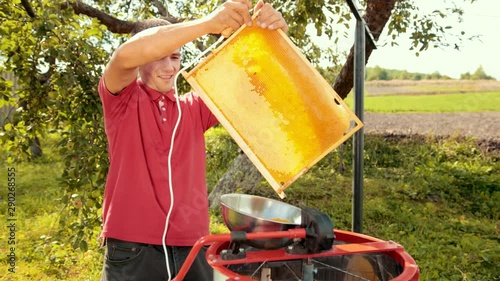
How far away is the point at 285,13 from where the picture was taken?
537cm

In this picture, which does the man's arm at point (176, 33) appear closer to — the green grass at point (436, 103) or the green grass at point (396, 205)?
the green grass at point (396, 205)

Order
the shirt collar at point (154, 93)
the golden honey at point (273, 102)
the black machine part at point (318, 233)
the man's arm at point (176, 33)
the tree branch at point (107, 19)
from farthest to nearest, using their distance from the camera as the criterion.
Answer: the tree branch at point (107, 19) < the shirt collar at point (154, 93) < the golden honey at point (273, 102) < the man's arm at point (176, 33) < the black machine part at point (318, 233)

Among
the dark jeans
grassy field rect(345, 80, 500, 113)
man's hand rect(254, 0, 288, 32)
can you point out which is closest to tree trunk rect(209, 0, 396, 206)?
man's hand rect(254, 0, 288, 32)

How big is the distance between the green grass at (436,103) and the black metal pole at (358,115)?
34.3 ft

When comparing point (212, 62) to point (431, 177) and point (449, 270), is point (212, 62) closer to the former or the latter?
point (449, 270)

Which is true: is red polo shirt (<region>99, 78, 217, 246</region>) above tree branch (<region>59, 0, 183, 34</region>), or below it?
below

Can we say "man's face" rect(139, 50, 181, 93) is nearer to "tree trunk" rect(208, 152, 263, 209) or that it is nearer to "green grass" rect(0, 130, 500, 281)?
A: "green grass" rect(0, 130, 500, 281)

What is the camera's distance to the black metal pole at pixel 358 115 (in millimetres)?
2703

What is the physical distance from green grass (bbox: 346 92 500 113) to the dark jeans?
458 inches

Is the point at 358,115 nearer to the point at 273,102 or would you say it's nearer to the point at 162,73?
the point at 273,102

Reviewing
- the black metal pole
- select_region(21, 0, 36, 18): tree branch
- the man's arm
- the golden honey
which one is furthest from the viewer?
select_region(21, 0, 36, 18): tree branch

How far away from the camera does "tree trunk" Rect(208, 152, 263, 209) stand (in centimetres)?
639

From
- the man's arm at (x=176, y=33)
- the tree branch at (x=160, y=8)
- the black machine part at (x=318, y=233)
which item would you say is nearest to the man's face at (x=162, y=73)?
the man's arm at (x=176, y=33)

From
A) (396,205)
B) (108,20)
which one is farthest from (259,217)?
(396,205)
